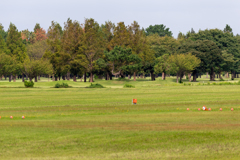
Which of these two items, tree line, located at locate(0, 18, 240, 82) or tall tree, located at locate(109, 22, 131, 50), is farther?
tall tree, located at locate(109, 22, 131, 50)

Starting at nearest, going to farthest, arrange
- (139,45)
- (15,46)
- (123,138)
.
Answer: (123,138) < (139,45) < (15,46)

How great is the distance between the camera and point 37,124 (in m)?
20.0

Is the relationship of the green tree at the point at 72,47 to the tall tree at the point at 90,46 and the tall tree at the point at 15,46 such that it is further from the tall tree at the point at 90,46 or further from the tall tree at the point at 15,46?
the tall tree at the point at 15,46

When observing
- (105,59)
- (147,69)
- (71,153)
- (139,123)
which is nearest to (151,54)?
(147,69)

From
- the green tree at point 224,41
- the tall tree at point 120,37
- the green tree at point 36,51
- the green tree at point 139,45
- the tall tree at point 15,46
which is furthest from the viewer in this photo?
the green tree at point 36,51

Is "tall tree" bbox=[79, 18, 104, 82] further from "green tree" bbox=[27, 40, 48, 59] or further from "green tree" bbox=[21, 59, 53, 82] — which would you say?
"green tree" bbox=[27, 40, 48, 59]

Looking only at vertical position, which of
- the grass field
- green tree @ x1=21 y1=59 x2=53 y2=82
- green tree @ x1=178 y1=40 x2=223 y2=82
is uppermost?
green tree @ x1=178 y1=40 x2=223 y2=82

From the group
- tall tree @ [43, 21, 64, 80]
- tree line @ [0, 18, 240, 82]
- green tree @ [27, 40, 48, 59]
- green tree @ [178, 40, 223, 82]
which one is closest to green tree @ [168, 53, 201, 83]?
tree line @ [0, 18, 240, 82]

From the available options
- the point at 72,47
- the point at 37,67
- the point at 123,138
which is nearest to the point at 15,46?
the point at 37,67

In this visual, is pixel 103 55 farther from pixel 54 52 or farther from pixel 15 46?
pixel 15 46

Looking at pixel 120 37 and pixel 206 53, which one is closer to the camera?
pixel 120 37

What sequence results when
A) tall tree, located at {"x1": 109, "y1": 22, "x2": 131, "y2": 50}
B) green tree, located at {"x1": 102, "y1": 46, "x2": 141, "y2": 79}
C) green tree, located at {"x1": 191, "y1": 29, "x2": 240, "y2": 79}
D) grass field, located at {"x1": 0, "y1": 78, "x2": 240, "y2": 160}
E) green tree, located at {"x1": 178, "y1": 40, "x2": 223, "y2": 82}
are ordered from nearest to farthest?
grass field, located at {"x1": 0, "y1": 78, "x2": 240, "y2": 160}
green tree, located at {"x1": 102, "y1": 46, "x2": 141, "y2": 79}
tall tree, located at {"x1": 109, "y1": 22, "x2": 131, "y2": 50}
green tree, located at {"x1": 178, "y1": 40, "x2": 223, "y2": 82}
green tree, located at {"x1": 191, "y1": 29, "x2": 240, "y2": 79}

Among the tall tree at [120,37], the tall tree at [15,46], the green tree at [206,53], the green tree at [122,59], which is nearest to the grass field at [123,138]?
the green tree at [122,59]

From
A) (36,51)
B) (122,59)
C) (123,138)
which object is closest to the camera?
(123,138)
